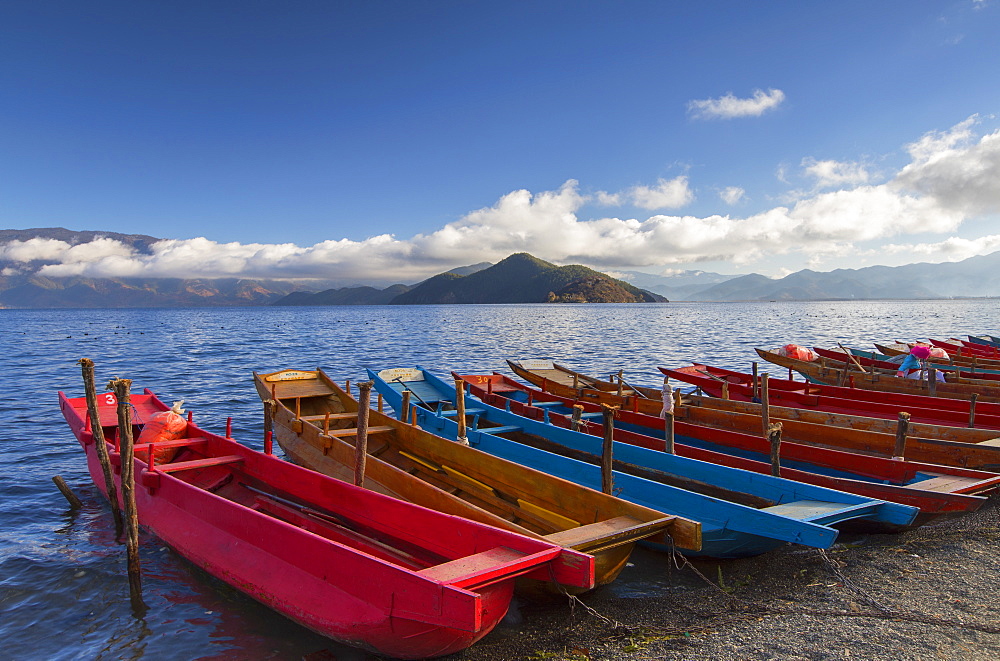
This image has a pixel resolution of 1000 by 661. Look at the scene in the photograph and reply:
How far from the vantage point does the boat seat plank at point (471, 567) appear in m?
5.10

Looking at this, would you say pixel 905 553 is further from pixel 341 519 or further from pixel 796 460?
pixel 341 519

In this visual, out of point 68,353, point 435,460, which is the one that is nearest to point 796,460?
point 435,460

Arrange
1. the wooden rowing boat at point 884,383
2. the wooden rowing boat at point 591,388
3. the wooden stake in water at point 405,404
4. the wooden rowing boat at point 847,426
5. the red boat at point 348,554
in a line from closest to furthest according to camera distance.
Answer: the red boat at point 348,554
the wooden rowing boat at point 847,426
the wooden stake in water at point 405,404
the wooden rowing boat at point 591,388
the wooden rowing boat at point 884,383

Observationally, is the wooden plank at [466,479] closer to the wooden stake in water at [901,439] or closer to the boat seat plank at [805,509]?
the boat seat plank at [805,509]

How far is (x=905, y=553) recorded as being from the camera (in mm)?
7730

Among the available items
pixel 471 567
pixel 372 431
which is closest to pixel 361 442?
pixel 372 431

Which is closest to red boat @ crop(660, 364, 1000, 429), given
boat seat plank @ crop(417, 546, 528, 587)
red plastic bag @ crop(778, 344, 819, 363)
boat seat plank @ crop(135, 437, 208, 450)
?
red plastic bag @ crop(778, 344, 819, 363)

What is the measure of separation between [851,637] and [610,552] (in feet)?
8.35

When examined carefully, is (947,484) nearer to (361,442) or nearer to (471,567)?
(471,567)

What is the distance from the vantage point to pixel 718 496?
8.77 metres

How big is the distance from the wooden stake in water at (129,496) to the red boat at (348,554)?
0.64 meters

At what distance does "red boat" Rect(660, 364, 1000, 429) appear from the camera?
514 inches

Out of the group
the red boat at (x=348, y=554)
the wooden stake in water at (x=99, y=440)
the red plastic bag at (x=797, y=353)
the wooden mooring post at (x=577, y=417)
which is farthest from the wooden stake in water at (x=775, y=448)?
the red plastic bag at (x=797, y=353)

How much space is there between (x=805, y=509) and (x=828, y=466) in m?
3.53
